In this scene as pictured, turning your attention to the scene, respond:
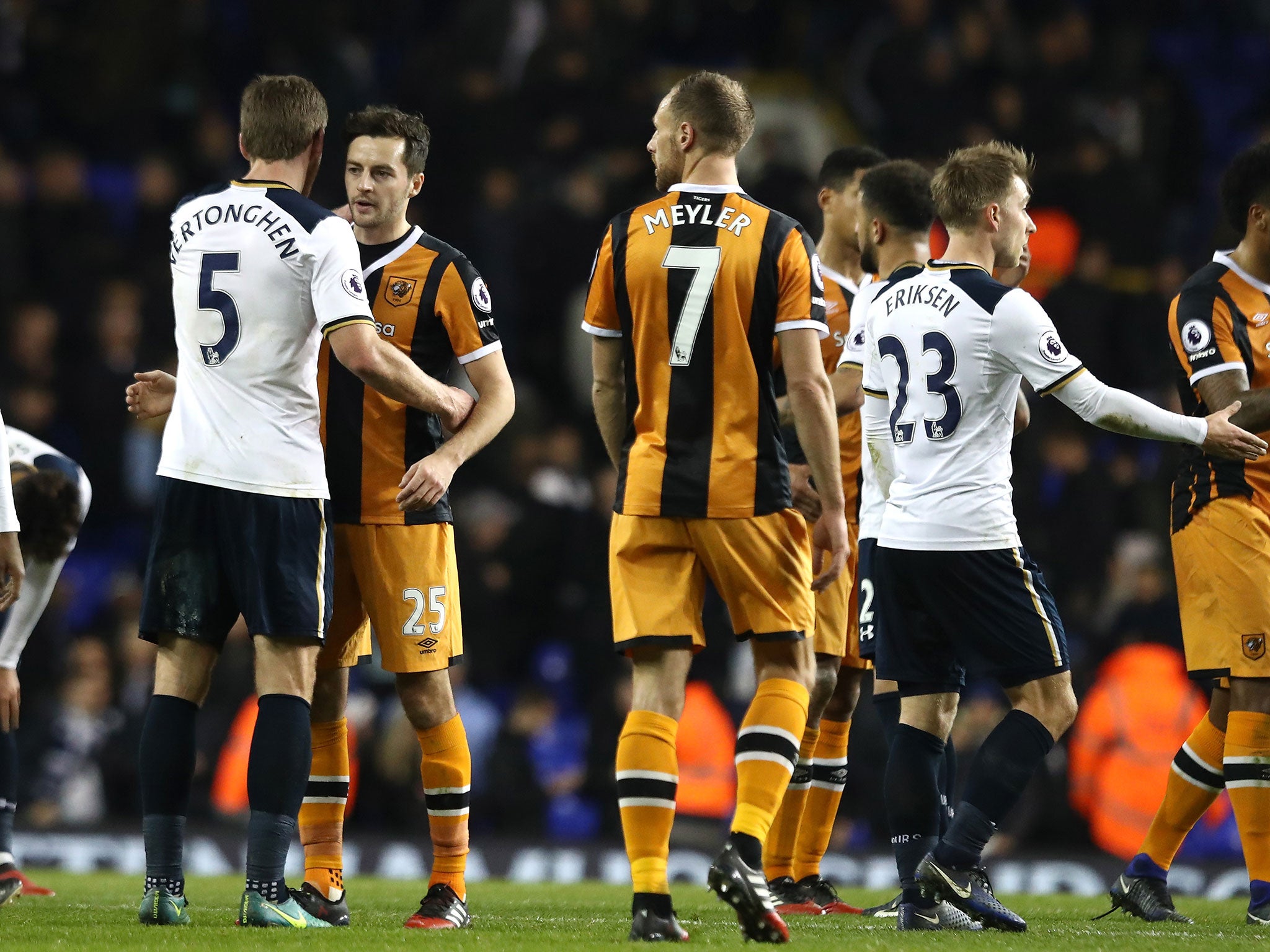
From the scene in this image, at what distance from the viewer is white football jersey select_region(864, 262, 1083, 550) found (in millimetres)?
5539

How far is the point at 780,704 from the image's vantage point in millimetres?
5270

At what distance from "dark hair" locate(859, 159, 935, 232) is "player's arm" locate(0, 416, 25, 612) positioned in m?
3.36

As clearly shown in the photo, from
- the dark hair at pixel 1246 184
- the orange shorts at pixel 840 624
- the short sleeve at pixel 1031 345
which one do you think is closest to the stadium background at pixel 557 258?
the orange shorts at pixel 840 624

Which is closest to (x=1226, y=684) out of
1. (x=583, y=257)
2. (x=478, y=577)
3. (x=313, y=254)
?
(x=313, y=254)

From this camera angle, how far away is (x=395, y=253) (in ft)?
20.4

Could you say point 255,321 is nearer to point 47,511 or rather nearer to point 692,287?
point 692,287

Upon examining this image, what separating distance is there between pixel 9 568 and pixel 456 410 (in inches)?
64.3

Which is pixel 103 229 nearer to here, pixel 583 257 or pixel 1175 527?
pixel 583 257

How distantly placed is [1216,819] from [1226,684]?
4.19 metres

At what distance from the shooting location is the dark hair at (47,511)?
669cm

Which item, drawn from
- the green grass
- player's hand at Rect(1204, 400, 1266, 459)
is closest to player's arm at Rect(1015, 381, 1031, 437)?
player's hand at Rect(1204, 400, 1266, 459)

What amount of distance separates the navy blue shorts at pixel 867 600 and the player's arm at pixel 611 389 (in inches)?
51.1

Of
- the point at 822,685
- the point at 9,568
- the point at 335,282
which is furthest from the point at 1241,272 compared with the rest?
the point at 9,568

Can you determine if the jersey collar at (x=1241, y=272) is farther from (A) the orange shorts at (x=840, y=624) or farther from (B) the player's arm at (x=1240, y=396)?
(A) the orange shorts at (x=840, y=624)
